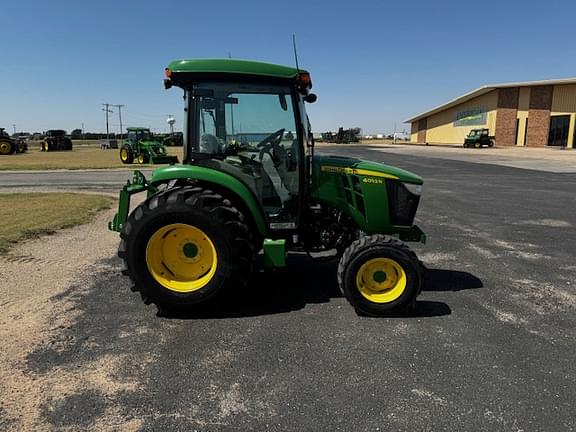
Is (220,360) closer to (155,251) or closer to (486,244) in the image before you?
(155,251)

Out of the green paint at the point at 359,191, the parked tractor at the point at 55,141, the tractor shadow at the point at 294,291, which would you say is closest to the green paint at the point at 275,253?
the tractor shadow at the point at 294,291

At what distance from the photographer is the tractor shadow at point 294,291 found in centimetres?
438

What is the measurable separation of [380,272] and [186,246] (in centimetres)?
194

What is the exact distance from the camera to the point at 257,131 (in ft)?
15.1

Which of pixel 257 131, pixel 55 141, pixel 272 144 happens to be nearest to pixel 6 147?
pixel 55 141

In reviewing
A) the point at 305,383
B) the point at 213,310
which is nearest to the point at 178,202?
the point at 213,310

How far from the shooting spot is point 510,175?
65.4 feet

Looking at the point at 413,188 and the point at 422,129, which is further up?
the point at 422,129

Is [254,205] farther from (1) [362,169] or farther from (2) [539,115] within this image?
(2) [539,115]

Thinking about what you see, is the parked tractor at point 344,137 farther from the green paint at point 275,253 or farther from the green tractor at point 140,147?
the green paint at point 275,253

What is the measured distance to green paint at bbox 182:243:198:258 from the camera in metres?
4.40

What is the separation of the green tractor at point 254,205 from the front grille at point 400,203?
0.5 inches

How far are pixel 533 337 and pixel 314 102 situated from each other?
3073mm

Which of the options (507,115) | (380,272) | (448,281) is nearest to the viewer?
(380,272)
